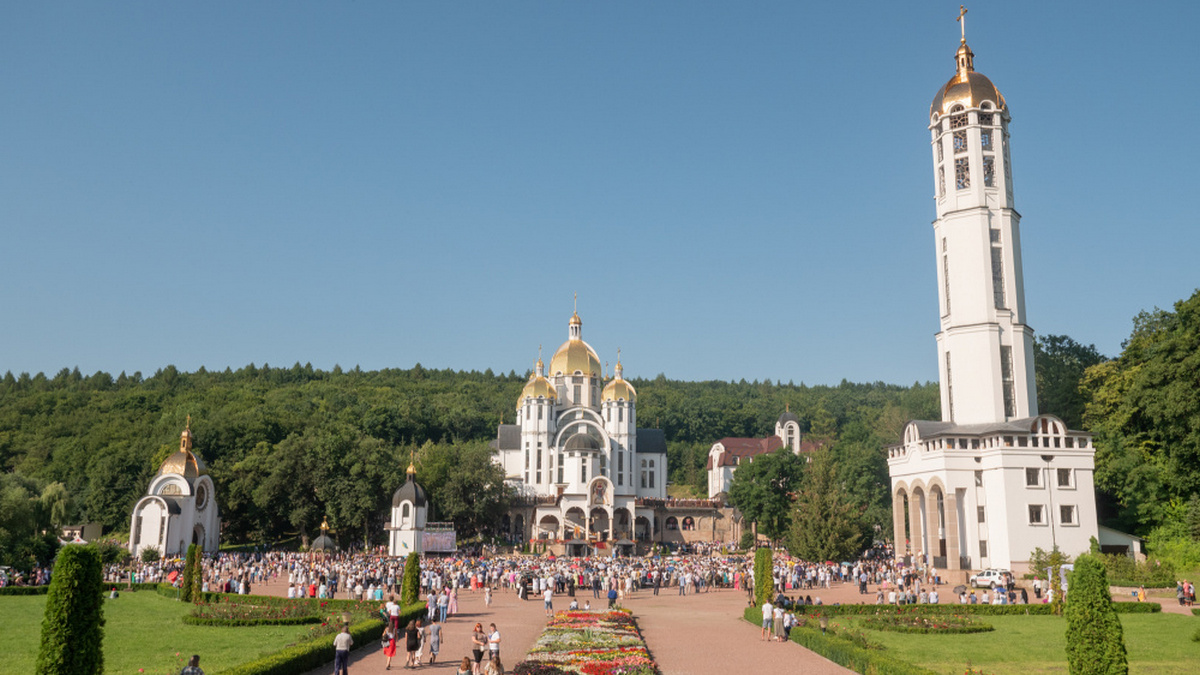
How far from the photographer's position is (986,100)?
4259 cm

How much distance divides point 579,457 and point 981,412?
29.7 metres

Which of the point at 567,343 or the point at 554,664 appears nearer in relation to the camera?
the point at 554,664

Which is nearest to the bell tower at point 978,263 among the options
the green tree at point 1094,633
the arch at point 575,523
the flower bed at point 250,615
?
the arch at point 575,523

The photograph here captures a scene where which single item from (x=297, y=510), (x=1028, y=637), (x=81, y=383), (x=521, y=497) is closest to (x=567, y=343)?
(x=521, y=497)

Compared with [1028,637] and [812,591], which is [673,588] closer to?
[812,591]

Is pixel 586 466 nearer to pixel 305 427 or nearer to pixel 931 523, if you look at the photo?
pixel 305 427

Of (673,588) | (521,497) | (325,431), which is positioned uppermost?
(325,431)

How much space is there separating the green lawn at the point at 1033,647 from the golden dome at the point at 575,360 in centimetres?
4762

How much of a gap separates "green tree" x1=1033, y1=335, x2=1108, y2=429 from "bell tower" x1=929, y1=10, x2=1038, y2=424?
5.03 metres

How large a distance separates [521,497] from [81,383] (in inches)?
3256

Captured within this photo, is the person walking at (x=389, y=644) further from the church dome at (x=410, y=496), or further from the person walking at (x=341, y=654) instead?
the church dome at (x=410, y=496)

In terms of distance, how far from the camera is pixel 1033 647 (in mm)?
18531

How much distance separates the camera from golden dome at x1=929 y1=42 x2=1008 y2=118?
42531 mm

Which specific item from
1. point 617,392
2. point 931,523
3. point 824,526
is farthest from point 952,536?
point 617,392
